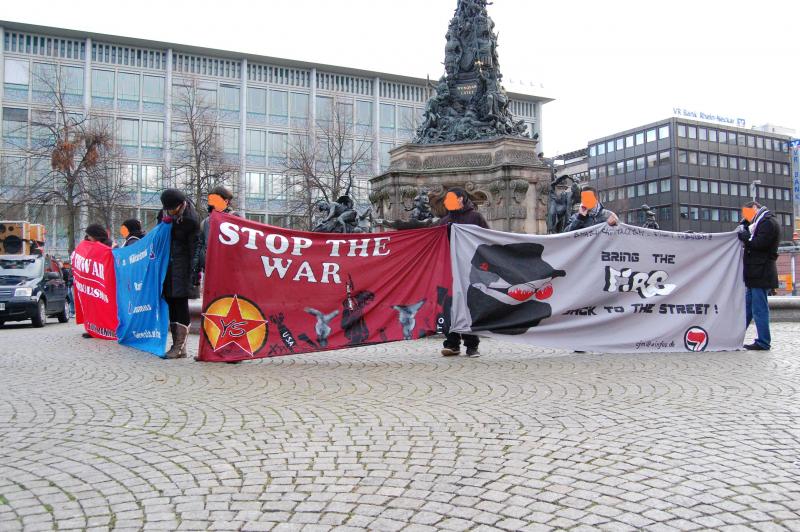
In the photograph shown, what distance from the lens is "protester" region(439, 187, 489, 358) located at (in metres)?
8.88

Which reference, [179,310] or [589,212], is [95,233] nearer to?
[179,310]

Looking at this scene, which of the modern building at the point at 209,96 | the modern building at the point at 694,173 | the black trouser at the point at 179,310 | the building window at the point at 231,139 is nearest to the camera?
the black trouser at the point at 179,310

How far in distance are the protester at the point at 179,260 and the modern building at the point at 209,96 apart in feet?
160

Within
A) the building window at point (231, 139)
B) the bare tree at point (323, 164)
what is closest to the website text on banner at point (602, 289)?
the bare tree at point (323, 164)

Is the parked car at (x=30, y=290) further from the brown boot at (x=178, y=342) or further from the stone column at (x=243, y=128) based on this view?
the stone column at (x=243, y=128)

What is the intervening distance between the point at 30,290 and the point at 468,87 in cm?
1472

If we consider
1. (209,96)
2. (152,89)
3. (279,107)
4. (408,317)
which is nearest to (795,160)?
(279,107)

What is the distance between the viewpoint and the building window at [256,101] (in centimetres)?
7281

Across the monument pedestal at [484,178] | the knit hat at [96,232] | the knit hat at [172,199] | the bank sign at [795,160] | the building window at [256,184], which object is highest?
the bank sign at [795,160]

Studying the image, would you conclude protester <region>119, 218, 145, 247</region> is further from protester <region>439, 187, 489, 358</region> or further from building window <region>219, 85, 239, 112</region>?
building window <region>219, 85, 239, 112</region>

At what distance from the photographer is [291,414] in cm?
534

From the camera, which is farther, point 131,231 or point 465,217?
point 131,231

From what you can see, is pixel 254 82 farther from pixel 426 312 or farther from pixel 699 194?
pixel 426 312

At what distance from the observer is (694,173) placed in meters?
93.8
